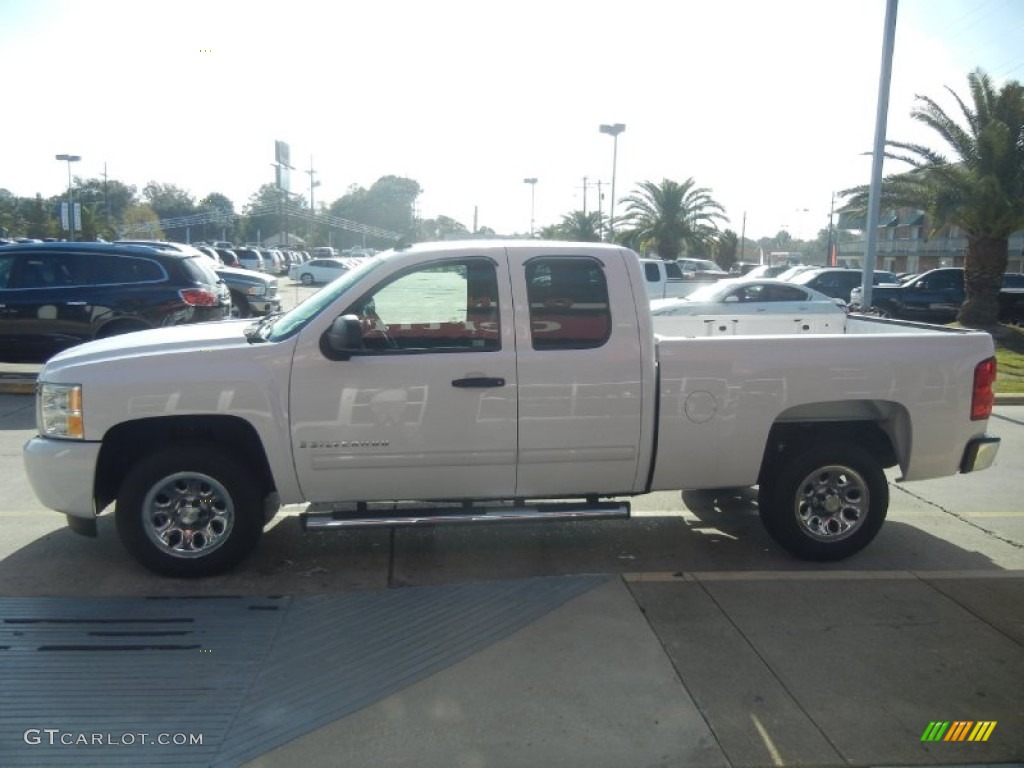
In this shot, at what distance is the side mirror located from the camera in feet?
16.1

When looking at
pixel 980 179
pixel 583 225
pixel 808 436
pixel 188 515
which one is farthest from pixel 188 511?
pixel 583 225

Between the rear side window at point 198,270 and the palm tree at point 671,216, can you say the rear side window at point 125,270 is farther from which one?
the palm tree at point 671,216

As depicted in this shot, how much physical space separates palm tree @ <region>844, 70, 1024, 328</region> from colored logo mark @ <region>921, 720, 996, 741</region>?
20.0m

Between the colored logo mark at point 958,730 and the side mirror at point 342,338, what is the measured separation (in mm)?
3290

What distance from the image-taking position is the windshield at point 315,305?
17.1 feet

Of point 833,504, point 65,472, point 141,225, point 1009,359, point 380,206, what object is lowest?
point 1009,359

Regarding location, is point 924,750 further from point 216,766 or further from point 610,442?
point 216,766

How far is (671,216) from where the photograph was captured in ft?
128

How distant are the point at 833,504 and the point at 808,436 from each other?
45 cm

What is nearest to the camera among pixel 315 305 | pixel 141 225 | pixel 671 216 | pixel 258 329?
pixel 315 305

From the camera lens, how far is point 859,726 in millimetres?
3766

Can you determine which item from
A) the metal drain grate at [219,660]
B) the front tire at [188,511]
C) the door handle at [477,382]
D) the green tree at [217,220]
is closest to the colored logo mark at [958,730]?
the metal drain grate at [219,660]

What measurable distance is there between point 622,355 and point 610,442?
20.4 inches

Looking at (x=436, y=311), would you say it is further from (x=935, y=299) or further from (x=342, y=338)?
(x=935, y=299)
